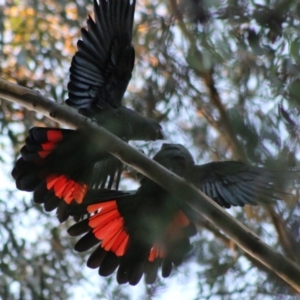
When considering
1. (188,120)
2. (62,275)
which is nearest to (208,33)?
(188,120)

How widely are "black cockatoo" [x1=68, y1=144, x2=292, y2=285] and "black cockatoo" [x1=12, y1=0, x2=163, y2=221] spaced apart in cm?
9

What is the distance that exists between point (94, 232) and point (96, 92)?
527 millimetres

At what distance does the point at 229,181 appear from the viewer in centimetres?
242

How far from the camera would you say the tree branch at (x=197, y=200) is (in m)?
1.83

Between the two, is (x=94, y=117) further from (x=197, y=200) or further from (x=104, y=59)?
(x=197, y=200)

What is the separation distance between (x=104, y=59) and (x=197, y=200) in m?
0.86

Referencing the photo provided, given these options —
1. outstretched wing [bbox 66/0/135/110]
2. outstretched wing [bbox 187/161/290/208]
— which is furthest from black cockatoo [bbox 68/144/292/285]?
outstretched wing [bbox 66/0/135/110]

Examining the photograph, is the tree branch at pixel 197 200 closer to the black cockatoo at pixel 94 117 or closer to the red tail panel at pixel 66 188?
the black cockatoo at pixel 94 117

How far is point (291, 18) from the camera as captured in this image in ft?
5.60

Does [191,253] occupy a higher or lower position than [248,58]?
lower

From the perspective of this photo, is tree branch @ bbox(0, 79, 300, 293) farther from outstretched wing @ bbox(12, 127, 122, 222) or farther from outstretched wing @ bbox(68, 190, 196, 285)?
outstretched wing @ bbox(68, 190, 196, 285)

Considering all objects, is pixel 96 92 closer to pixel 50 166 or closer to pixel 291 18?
pixel 50 166

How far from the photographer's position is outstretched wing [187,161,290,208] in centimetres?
233

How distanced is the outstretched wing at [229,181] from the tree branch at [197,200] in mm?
446
